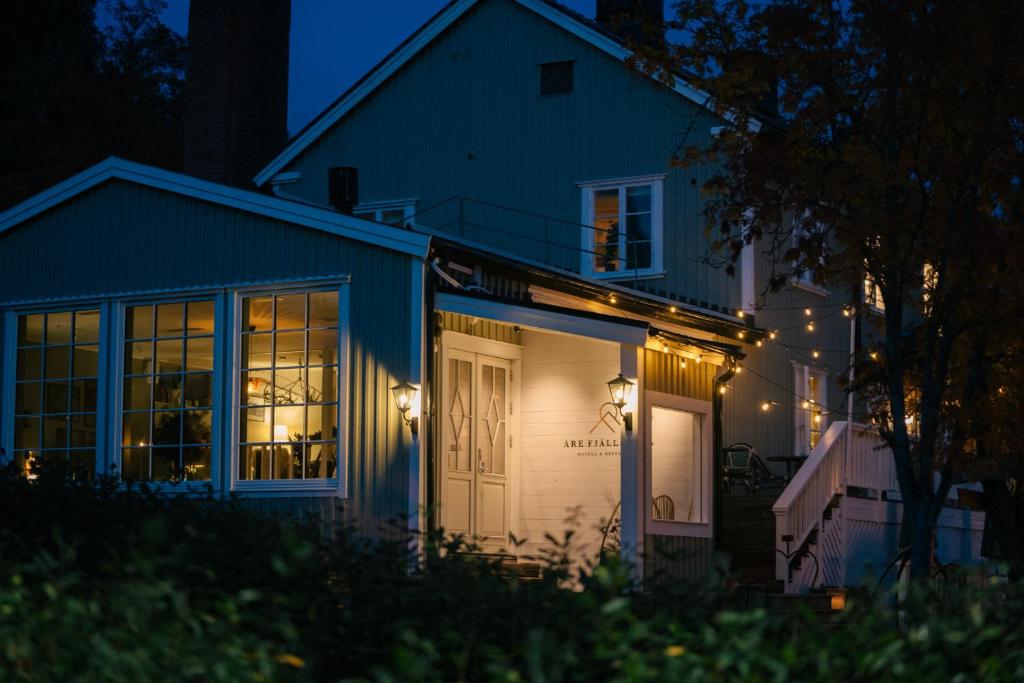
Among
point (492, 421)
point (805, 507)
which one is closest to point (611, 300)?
point (492, 421)

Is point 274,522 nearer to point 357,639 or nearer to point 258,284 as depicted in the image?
point 357,639

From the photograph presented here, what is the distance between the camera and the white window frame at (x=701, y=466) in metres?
15.5

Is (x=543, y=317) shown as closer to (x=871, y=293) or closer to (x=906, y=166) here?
(x=871, y=293)

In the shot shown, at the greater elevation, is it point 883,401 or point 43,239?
point 43,239

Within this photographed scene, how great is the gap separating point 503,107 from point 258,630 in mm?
16565

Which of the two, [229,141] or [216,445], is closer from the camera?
[216,445]

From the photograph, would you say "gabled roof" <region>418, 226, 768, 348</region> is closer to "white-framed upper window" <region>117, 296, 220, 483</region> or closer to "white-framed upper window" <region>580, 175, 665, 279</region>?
"white-framed upper window" <region>580, 175, 665, 279</region>

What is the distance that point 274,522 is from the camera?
28.1ft

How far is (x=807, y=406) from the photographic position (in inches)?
885

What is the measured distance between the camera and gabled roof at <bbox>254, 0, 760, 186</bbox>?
2153 cm

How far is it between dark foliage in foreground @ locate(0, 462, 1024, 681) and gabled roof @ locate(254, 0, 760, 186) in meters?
14.8

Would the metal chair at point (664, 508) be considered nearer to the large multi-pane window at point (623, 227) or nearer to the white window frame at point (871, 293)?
the white window frame at point (871, 293)

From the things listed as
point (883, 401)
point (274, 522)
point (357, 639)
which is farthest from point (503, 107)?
point (357, 639)

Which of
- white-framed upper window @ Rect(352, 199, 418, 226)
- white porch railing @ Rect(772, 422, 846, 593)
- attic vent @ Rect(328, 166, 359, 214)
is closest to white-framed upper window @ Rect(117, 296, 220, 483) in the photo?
attic vent @ Rect(328, 166, 359, 214)
